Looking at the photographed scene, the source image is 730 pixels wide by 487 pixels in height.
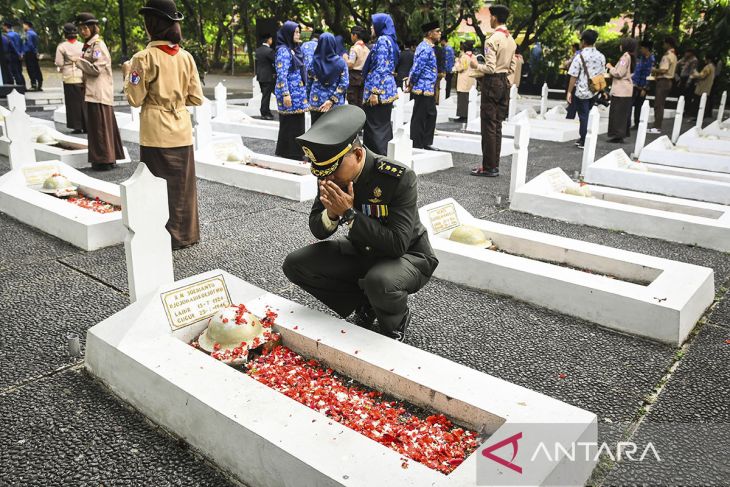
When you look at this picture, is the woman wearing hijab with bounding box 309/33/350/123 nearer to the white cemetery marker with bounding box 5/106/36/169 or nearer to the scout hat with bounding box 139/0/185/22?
the white cemetery marker with bounding box 5/106/36/169

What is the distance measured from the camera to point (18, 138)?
625 cm

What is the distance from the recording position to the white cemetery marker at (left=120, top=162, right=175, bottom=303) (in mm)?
2928

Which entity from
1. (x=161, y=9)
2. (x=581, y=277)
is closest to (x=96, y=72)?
(x=161, y=9)

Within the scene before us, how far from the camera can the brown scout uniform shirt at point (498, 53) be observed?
724 cm

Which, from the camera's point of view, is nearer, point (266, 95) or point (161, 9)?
point (161, 9)

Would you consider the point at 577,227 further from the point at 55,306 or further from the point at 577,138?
the point at 577,138

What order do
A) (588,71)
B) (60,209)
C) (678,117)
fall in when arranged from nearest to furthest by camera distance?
(60,209)
(588,71)
(678,117)

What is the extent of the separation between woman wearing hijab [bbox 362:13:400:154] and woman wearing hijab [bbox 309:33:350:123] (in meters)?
0.35

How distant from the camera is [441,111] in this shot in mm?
14352

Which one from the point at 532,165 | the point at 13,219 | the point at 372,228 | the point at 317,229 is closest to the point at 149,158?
the point at 13,219

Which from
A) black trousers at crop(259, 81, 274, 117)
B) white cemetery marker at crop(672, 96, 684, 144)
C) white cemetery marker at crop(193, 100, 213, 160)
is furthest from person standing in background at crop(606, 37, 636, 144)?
white cemetery marker at crop(193, 100, 213, 160)

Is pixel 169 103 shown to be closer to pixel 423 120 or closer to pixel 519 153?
pixel 519 153

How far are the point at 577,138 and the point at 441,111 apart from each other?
372 cm

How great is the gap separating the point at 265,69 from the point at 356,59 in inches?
96.8
